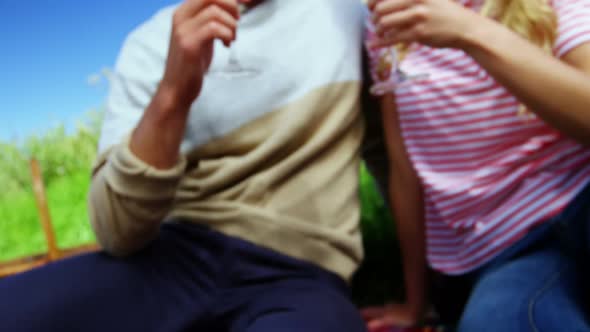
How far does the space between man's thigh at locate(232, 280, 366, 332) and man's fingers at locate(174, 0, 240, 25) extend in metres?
0.35

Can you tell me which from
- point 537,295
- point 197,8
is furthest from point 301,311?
point 197,8

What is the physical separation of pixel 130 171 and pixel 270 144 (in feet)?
0.63

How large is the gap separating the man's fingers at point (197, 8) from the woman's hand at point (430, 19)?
0.17 metres

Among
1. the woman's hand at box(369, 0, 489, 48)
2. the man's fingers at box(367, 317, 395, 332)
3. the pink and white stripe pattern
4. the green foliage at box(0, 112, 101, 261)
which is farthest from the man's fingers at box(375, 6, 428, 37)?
the green foliage at box(0, 112, 101, 261)

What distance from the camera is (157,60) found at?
876 mm

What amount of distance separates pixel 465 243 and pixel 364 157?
0.94ft

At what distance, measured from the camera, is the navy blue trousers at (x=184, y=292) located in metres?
0.69

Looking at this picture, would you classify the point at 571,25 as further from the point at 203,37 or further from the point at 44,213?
the point at 44,213

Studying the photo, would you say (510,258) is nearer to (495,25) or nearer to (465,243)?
(465,243)

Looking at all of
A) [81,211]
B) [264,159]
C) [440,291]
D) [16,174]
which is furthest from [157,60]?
[16,174]

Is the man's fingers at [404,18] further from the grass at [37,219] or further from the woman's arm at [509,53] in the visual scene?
the grass at [37,219]

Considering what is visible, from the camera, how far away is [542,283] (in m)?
0.69

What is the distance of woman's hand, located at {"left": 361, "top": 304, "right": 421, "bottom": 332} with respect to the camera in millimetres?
989

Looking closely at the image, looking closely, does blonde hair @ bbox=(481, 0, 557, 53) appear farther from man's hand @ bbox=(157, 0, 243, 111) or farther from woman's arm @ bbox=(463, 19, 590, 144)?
man's hand @ bbox=(157, 0, 243, 111)
